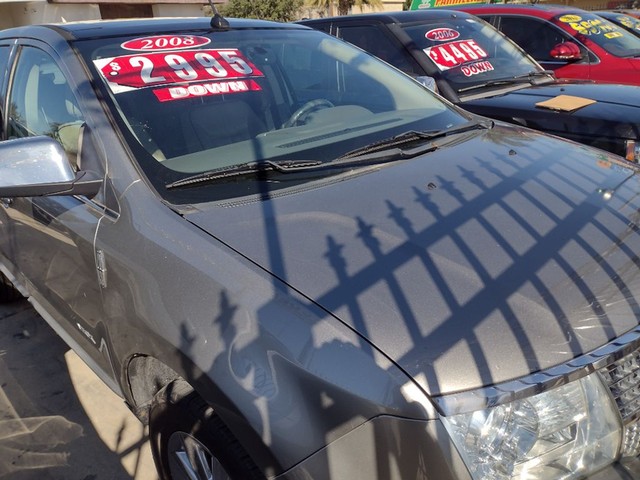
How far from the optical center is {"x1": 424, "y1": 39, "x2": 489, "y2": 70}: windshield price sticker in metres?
5.05

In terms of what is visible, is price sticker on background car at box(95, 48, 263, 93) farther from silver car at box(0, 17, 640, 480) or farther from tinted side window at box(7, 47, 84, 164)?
tinted side window at box(7, 47, 84, 164)

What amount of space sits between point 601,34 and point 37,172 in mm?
6273

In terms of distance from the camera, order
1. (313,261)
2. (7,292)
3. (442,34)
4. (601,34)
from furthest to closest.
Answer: (601,34) → (442,34) → (7,292) → (313,261)

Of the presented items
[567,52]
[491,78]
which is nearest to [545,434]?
[491,78]

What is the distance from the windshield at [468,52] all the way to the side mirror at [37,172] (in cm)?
348

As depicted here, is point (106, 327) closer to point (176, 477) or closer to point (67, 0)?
point (176, 477)

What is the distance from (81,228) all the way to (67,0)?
68.4 ft

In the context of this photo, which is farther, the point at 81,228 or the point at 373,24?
the point at 373,24

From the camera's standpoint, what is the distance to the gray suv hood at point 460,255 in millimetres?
1462

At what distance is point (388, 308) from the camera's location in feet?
5.07

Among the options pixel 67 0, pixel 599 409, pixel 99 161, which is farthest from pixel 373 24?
pixel 67 0

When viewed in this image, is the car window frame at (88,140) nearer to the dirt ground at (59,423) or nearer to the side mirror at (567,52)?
the dirt ground at (59,423)

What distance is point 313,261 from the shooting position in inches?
67.6

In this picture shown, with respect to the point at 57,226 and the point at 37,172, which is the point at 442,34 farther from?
the point at 37,172
